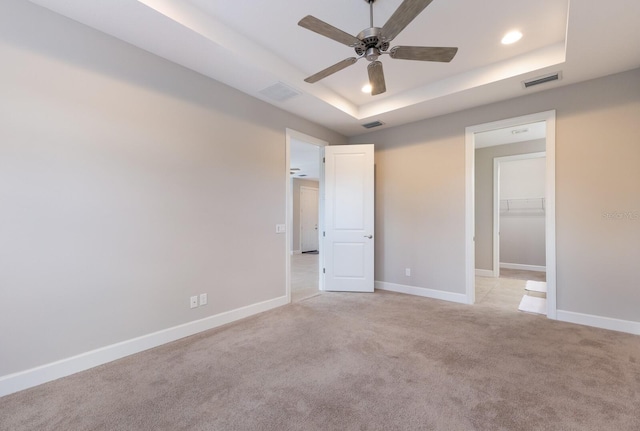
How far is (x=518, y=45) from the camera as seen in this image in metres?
→ 2.81

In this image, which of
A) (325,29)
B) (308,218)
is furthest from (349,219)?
(308,218)

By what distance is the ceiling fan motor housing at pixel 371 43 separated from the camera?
2.00 metres

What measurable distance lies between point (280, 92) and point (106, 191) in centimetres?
208

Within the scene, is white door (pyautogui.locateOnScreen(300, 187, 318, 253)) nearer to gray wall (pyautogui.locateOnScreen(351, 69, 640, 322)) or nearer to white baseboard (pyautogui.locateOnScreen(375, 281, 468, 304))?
white baseboard (pyautogui.locateOnScreen(375, 281, 468, 304))

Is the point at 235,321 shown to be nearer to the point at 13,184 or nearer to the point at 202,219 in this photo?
the point at 202,219

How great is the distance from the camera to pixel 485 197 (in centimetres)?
591

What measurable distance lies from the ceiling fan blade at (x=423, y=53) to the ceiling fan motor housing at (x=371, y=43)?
0.10 meters

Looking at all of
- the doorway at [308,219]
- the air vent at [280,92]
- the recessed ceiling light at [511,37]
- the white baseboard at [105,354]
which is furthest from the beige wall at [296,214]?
the recessed ceiling light at [511,37]

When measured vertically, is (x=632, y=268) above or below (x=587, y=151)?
below

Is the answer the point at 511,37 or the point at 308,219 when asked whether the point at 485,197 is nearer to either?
the point at 511,37

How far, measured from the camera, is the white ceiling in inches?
86.4

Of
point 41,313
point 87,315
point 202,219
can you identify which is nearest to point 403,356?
point 202,219

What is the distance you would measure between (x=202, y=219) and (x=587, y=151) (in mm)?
4256

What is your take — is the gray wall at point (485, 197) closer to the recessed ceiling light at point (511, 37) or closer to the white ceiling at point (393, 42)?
the white ceiling at point (393, 42)
